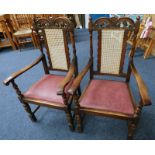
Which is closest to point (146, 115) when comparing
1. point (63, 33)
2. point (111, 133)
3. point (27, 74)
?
point (111, 133)

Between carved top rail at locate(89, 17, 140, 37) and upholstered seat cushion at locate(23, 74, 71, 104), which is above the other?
carved top rail at locate(89, 17, 140, 37)

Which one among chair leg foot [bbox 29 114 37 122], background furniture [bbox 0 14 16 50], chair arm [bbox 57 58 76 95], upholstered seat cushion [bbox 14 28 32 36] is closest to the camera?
chair arm [bbox 57 58 76 95]

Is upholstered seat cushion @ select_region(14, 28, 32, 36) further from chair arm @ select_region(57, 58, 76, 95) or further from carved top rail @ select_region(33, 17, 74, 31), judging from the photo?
Result: chair arm @ select_region(57, 58, 76, 95)

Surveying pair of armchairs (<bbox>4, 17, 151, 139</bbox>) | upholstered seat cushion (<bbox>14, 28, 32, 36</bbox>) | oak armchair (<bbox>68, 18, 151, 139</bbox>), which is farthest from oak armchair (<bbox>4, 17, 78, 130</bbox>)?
upholstered seat cushion (<bbox>14, 28, 32, 36</bbox>)

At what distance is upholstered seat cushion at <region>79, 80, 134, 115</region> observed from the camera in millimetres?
1127

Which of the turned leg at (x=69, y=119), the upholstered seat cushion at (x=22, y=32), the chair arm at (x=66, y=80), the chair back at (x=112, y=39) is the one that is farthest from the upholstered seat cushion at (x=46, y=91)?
the upholstered seat cushion at (x=22, y=32)

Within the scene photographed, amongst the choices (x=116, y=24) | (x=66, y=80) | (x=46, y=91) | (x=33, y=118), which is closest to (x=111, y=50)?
(x=116, y=24)

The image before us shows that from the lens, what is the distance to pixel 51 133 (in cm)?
149

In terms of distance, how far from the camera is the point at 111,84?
1.37m

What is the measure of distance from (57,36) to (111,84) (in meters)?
0.70

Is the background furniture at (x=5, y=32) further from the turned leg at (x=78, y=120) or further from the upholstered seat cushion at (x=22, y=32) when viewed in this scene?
the turned leg at (x=78, y=120)

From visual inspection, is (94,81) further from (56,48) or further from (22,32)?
(22,32)

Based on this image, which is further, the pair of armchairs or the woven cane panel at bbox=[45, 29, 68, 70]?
the woven cane panel at bbox=[45, 29, 68, 70]

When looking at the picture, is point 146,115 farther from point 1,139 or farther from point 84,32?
point 84,32
